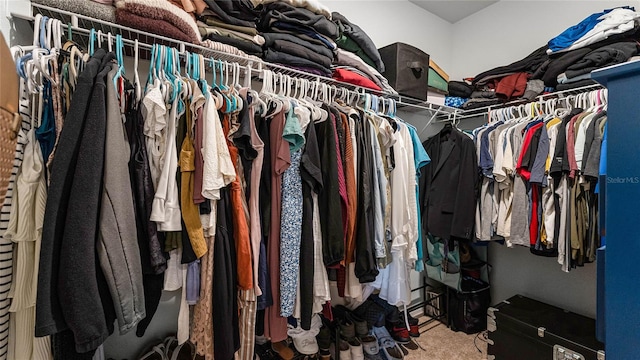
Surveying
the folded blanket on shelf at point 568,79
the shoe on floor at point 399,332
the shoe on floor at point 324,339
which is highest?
the folded blanket on shelf at point 568,79

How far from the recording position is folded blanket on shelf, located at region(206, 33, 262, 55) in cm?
131

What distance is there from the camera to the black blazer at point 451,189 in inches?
75.7

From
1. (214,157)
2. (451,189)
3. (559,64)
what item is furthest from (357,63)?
(559,64)

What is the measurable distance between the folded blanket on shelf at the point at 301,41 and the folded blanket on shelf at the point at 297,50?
0.08 ft

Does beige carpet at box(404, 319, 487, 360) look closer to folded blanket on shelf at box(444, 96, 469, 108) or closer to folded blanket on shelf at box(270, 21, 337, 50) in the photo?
folded blanket on shelf at box(444, 96, 469, 108)

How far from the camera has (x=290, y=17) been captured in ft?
4.93

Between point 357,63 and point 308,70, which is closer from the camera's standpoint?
point 308,70

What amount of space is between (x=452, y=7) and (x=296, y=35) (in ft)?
5.96

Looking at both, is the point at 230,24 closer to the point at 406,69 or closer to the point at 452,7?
the point at 406,69

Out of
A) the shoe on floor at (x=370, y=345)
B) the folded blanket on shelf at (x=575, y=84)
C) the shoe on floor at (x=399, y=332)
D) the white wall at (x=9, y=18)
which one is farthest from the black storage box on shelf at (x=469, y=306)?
the white wall at (x=9, y=18)

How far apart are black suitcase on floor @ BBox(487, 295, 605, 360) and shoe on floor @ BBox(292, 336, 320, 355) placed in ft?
3.85

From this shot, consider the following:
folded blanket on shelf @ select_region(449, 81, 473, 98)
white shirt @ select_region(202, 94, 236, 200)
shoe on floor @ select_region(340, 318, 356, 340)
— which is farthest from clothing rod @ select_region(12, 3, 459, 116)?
shoe on floor @ select_region(340, 318, 356, 340)

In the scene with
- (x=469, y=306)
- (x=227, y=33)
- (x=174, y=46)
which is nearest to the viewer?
(x=174, y=46)

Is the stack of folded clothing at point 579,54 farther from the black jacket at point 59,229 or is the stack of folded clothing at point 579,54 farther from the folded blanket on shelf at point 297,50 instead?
the black jacket at point 59,229
